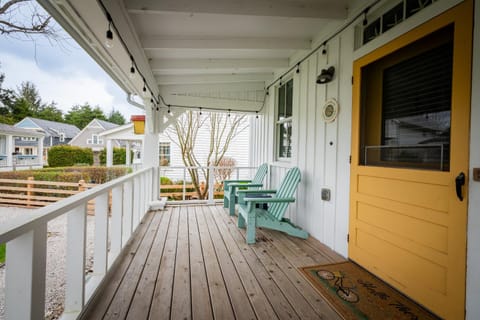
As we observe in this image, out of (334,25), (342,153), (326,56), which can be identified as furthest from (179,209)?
(334,25)

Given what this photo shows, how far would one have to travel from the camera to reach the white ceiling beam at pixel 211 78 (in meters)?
4.43

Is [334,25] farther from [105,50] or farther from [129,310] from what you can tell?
[129,310]

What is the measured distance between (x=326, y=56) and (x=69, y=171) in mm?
2886

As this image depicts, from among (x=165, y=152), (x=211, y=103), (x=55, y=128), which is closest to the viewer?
(x=55, y=128)

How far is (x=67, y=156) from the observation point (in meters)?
1.49

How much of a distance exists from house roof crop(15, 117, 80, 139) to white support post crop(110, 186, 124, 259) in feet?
2.53

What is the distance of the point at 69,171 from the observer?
1504 mm

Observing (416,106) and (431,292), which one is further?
(416,106)

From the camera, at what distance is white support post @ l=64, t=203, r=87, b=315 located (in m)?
1.40

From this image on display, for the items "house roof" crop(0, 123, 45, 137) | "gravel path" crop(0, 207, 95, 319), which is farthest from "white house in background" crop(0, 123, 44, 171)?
"gravel path" crop(0, 207, 95, 319)

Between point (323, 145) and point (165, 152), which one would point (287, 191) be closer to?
point (323, 145)

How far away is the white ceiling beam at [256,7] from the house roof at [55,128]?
1299 mm

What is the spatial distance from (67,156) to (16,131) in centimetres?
48

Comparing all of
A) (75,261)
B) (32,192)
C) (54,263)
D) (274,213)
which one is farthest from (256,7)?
(54,263)
